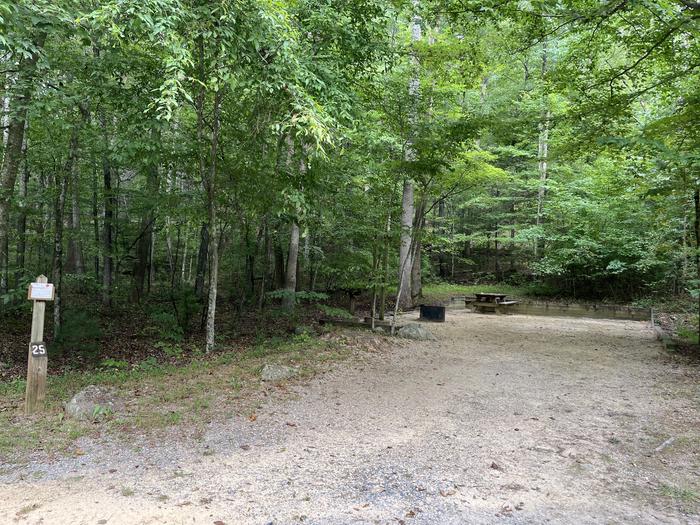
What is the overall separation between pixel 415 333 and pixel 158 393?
4.75 metres

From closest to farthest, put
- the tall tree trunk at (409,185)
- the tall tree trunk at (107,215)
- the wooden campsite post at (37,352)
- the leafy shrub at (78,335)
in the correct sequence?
the wooden campsite post at (37,352)
the leafy shrub at (78,335)
the tall tree trunk at (409,185)
the tall tree trunk at (107,215)

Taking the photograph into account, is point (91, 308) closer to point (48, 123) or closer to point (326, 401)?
point (48, 123)

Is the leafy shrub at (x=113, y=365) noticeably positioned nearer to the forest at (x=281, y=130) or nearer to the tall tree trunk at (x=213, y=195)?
the forest at (x=281, y=130)

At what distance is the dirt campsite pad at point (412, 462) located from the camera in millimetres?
2648

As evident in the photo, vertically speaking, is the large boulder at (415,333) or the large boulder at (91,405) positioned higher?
the large boulder at (415,333)

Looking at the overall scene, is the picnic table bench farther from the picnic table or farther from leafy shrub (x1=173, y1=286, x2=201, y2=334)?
leafy shrub (x1=173, y1=286, x2=201, y2=334)

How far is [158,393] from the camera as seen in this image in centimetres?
487

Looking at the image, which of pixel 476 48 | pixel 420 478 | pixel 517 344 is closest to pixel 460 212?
pixel 476 48

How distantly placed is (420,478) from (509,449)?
933 millimetres

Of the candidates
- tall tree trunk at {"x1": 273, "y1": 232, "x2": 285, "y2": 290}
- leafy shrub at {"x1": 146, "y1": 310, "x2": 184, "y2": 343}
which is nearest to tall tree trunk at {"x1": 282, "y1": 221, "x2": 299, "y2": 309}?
tall tree trunk at {"x1": 273, "y1": 232, "x2": 285, "y2": 290}

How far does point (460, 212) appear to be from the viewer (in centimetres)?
2330

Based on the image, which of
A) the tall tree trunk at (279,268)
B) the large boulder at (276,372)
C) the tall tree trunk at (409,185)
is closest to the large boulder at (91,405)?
the large boulder at (276,372)

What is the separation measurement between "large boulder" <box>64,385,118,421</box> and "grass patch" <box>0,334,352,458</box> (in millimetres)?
74

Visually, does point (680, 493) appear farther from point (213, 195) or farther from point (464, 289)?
point (464, 289)
